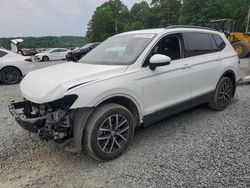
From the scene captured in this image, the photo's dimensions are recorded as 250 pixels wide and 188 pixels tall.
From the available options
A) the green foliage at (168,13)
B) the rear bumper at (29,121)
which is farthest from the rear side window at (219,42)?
the green foliage at (168,13)

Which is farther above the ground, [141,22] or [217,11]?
[141,22]

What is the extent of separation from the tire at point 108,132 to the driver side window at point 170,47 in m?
1.11

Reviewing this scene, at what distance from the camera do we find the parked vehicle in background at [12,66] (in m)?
9.15

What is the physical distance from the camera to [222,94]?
528 centimetres

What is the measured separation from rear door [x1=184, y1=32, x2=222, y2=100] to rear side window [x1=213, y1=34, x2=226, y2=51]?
0.35 feet

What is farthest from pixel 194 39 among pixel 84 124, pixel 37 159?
pixel 37 159

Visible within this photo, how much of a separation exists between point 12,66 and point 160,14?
5164 cm

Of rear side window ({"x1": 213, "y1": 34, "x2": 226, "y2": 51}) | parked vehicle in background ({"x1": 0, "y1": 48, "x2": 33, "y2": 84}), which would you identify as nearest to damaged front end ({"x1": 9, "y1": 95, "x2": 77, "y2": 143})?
rear side window ({"x1": 213, "y1": 34, "x2": 226, "y2": 51})

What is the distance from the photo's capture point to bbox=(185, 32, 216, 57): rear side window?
4.51 m

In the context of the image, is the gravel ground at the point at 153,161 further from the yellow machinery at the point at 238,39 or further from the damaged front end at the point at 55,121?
the yellow machinery at the point at 238,39

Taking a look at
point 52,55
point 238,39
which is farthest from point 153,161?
point 52,55

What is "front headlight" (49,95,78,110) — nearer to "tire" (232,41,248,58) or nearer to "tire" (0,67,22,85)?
"tire" (0,67,22,85)

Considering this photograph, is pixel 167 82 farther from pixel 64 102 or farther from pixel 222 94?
pixel 222 94

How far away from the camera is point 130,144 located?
3.86 metres
